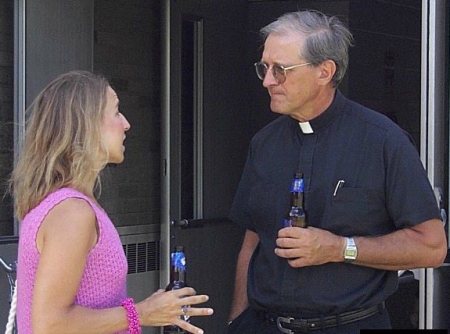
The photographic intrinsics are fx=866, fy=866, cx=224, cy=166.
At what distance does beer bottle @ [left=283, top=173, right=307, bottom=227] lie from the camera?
9.37ft

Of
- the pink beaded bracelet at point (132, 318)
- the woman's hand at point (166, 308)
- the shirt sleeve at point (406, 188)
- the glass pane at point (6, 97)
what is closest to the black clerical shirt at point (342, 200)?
the shirt sleeve at point (406, 188)

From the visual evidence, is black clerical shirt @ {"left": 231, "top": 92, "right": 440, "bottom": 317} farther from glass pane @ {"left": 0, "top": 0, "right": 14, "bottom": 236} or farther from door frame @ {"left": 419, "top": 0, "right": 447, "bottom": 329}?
glass pane @ {"left": 0, "top": 0, "right": 14, "bottom": 236}

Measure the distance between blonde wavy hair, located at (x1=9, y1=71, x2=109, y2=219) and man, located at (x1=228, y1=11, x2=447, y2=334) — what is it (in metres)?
0.74

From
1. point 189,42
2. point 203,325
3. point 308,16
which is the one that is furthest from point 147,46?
point 308,16

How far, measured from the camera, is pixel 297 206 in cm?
287

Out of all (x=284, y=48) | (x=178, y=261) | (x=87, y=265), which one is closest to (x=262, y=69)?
(x=284, y=48)

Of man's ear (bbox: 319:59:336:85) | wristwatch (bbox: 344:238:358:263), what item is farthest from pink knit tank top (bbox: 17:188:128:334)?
man's ear (bbox: 319:59:336:85)

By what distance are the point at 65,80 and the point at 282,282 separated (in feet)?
3.36

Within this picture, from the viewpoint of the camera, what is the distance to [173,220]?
226 inches

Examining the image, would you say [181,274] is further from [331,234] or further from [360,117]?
[360,117]

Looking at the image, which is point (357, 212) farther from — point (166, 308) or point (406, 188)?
point (166, 308)

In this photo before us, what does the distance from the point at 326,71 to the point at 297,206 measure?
1.70 feet

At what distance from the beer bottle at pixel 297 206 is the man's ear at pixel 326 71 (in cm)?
38

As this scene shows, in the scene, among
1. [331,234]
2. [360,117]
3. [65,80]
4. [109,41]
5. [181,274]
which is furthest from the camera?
[109,41]
